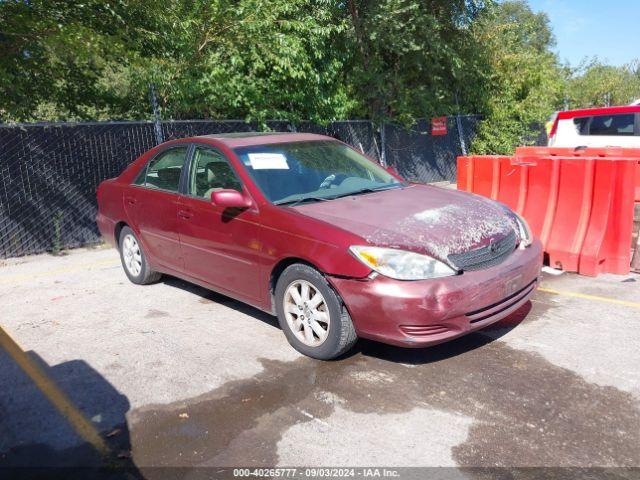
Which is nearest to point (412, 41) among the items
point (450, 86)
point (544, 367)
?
point (450, 86)

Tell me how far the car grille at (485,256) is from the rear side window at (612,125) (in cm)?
758

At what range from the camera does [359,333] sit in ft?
13.0

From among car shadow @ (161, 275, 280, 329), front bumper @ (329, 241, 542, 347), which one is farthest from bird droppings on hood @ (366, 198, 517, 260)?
car shadow @ (161, 275, 280, 329)

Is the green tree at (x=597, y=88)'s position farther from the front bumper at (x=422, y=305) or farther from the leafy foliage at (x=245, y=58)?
the front bumper at (x=422, y=305)

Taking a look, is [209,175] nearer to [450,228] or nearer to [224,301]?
[224,301]

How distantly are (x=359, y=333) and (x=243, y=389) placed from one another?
86cm

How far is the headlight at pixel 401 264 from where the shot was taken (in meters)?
3.74

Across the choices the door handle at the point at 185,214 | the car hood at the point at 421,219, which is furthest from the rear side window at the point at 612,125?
the door handle at the point at 185,214

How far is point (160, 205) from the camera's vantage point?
219 inches

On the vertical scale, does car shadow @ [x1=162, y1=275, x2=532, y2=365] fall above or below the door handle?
below

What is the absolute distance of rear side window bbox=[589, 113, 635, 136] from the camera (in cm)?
1044

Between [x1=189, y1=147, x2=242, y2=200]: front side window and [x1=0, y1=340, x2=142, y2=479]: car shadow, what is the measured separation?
174 centimetres

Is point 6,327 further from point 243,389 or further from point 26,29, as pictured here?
point 26,29

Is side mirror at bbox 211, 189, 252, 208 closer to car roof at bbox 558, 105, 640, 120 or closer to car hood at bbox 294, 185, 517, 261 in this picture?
car hood at bbox 294, 185, 517, 261
